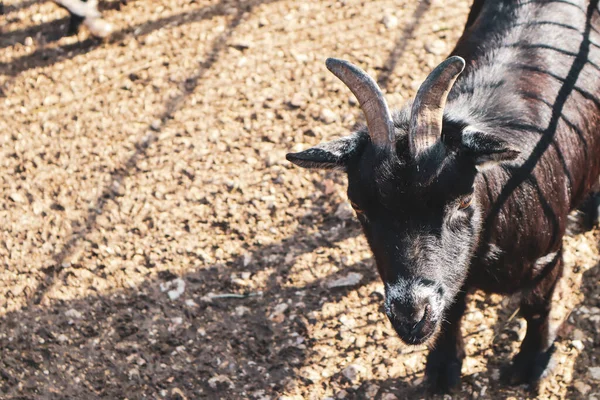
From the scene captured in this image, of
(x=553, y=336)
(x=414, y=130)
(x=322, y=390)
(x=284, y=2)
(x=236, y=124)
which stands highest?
(x=414, y=130)

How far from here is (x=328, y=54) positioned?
283 inches

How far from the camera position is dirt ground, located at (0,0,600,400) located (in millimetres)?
5113

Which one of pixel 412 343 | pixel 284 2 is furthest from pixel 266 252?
pixel 284 2

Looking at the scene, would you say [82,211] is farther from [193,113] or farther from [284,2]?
[284,2]

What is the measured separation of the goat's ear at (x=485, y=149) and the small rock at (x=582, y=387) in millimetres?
1947

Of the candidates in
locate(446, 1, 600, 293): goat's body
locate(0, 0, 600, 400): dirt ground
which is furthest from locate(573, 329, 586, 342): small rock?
locate(446, 1, 600, 293): goat's body

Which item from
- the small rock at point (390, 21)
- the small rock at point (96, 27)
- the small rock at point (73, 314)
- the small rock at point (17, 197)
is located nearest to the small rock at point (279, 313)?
the small rock at point (73, 314)

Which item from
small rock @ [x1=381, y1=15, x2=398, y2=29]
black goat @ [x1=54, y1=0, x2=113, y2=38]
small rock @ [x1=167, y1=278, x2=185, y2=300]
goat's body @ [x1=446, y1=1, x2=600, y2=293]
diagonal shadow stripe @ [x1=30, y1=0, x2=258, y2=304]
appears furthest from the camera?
black goat @ [x1=54, y1=0, x2=113, y2=38]

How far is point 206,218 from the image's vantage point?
6078 millimetres

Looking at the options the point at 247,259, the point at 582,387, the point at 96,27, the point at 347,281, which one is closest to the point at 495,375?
the point at 582,387

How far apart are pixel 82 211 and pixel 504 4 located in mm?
3907

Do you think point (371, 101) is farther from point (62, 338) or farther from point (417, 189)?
point (62, 338)

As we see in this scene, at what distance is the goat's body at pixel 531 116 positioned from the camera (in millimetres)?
4234

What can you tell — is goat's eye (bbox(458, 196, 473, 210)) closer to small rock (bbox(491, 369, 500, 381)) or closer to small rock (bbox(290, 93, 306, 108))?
small rock (bbox(491, 369, 500, 381))
